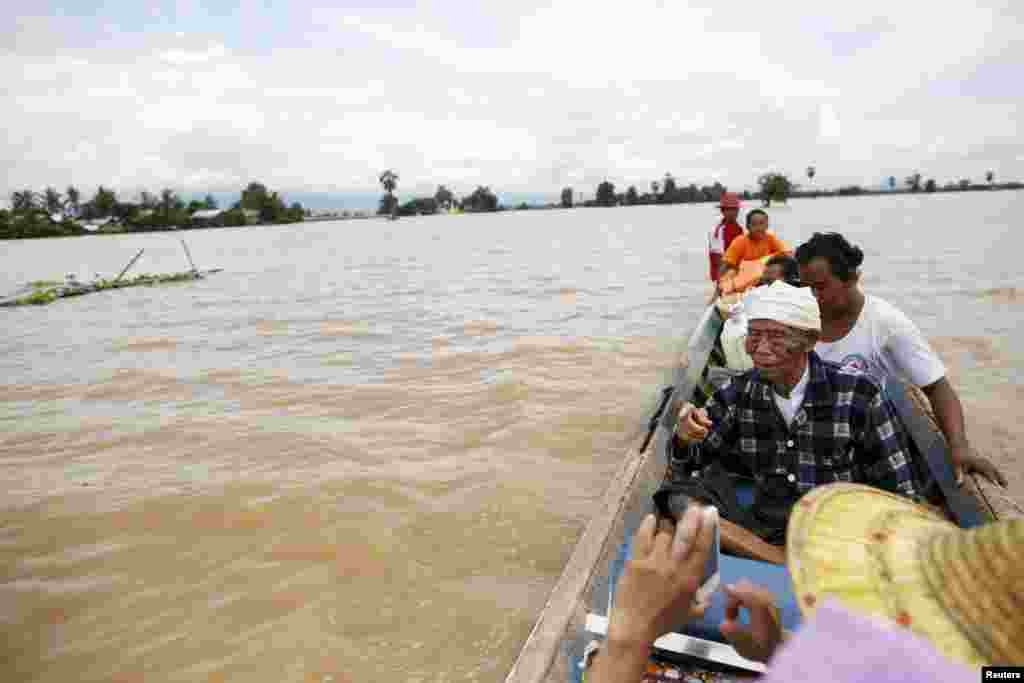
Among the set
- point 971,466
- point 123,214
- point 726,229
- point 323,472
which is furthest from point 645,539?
point 123,214

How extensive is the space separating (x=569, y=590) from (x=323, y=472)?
3400 millimetres

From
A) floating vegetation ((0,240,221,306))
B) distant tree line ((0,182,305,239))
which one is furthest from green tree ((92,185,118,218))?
floating vegetation ((0,240,221,306))

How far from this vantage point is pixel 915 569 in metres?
0.91

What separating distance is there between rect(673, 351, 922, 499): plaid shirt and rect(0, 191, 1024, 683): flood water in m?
1.25

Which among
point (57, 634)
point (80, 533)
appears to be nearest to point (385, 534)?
point (57, 634)

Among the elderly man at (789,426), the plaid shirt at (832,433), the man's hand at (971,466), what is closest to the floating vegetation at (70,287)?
the elderly man at (789,426)

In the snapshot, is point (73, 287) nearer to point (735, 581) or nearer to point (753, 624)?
point (735, 581)

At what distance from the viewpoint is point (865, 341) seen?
285cm

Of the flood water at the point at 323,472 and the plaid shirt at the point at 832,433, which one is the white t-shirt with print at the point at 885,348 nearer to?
the plaid shirt at the point at 832,433

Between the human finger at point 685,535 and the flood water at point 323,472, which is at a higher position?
the human finger at point 685,535

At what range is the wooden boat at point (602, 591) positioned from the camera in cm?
166

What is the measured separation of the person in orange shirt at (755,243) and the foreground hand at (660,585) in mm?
5648

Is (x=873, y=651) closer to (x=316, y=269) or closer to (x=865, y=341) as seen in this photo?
(x=865, y=341)

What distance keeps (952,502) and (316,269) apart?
23080mm
